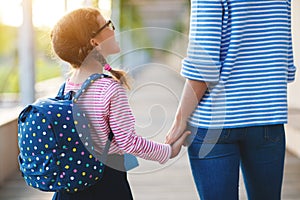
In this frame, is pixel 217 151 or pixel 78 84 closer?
pixel 217 151

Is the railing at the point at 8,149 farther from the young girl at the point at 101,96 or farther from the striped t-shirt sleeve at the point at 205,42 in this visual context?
the striped t-shirt sleeve at the point at 205,42

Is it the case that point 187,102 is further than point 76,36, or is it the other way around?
point 76,36

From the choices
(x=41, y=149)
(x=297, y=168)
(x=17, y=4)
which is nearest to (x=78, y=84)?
(x=41, y=149)

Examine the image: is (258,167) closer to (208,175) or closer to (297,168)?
(208,175)

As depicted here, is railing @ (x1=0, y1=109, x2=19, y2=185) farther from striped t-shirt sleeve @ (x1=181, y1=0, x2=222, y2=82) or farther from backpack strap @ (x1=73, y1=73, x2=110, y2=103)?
striped t-shirt sleeve @ (x1=181, y1=0, x2=222, y2=82)

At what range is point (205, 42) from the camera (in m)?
1.16

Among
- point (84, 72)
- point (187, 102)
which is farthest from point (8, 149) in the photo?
point (187, 102)

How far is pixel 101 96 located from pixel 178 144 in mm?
220

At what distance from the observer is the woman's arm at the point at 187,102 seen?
120 cm

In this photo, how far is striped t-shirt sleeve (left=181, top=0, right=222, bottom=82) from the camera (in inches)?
45.5

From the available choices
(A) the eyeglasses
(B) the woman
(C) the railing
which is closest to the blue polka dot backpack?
(A) the eyeglasses

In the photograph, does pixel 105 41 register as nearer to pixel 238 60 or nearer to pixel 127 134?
pixel 127 134

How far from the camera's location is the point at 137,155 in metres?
1.33

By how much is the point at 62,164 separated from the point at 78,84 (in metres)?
0.21
